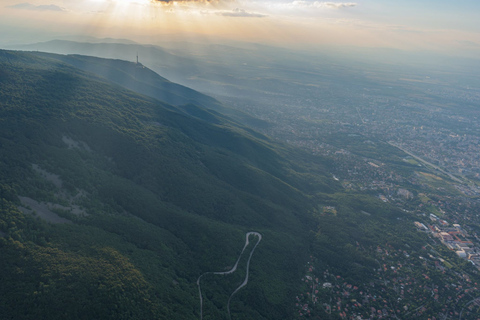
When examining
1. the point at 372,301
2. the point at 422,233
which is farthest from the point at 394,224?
the point at 372,301

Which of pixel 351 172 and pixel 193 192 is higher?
pixel 193 192

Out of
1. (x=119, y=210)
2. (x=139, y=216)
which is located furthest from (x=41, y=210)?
(x=139, y=216)

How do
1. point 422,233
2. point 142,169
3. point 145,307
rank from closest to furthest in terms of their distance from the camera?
point 145,307, point 142,169, point 422,233

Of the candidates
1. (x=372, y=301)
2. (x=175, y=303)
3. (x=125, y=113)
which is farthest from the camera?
(x=125, y=113)

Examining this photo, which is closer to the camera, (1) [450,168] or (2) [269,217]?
(2) [269,217]

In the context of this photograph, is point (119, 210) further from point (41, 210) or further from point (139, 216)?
point (41, 210)

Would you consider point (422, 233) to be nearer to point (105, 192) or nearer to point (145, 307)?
point (145, 307)
